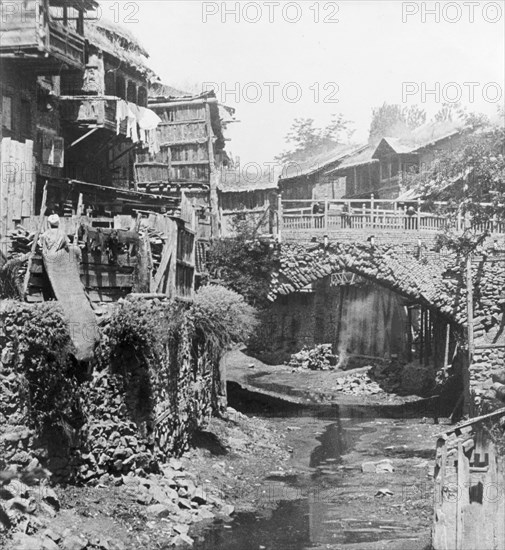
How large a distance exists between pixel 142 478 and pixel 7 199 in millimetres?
7628

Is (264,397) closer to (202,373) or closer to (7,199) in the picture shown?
(202,373)

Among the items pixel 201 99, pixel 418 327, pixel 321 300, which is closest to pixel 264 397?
pixel 418 327

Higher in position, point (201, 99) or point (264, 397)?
point (201, 99)

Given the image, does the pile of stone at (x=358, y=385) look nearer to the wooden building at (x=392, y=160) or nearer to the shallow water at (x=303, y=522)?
the wooden building at (x=392, y=160)

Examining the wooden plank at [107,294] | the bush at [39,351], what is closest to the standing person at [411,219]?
the wooden plank at [107,294]

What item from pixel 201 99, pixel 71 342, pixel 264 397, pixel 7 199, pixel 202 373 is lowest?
pixel 264 397

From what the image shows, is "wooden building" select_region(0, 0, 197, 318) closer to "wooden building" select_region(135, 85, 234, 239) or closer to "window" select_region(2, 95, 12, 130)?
"window" select_region(2, 95, 12, 130)

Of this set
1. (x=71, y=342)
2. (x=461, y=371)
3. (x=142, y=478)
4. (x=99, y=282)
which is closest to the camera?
(x=71, y=342)

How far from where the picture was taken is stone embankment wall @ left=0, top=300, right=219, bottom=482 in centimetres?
1261

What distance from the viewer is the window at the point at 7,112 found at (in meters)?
24.5

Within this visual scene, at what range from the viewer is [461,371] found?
30031 mm

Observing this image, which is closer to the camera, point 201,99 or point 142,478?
point 142,478

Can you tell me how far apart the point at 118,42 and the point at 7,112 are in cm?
666

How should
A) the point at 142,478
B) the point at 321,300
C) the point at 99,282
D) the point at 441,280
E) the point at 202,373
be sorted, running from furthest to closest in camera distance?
the point at 321,300 < the point at 441,280 < the point at 202,373 < the point at 99,282 < the point at 142,478
